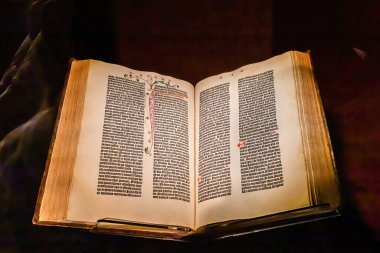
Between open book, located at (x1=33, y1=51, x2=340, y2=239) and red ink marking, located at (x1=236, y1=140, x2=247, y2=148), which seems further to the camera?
red ink marking, located at (x1=236, y1=140, x2=247, y2=148)

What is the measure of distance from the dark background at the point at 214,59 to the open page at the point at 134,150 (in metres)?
0.06

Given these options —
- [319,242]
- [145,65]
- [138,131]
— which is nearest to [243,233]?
[319,242]

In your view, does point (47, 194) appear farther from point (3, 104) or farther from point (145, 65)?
point (145, 65)

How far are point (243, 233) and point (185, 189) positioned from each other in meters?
0.17

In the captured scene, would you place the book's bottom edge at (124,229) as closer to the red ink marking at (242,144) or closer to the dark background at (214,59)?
the dark background at (214,59)

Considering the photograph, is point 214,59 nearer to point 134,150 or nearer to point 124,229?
point 134,150

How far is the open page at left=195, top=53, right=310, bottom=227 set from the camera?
28.2 inches

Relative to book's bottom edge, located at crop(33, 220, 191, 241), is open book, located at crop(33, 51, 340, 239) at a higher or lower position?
higher

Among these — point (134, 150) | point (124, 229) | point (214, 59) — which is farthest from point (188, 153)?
point (214, 59)

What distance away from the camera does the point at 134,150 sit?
2.64ft

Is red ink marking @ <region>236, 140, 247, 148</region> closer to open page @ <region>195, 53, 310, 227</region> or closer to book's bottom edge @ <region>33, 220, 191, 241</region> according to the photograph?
open page @ <region>195, 53, 310, 227</region>

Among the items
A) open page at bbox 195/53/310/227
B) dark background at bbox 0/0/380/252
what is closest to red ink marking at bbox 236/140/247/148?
open page at bbox 195/53/310/227

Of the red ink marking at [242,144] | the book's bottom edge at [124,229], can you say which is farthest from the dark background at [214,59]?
the red ink marking at [242,144]

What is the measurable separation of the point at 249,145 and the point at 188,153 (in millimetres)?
123
